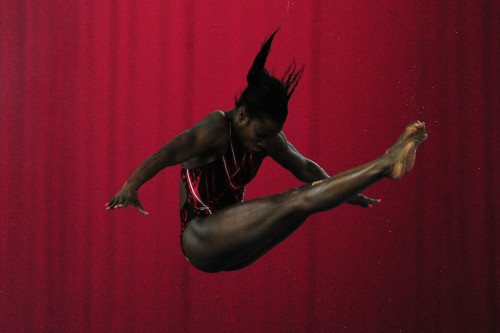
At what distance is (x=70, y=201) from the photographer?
9.37ft

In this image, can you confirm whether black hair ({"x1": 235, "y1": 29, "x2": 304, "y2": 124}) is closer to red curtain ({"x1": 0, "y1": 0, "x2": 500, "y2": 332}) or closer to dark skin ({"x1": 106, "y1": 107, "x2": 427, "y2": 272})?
dark skin ({"x1": 106, "y1": 107, "x2": 427, "y2": 272})

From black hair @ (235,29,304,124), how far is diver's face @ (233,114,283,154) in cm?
2

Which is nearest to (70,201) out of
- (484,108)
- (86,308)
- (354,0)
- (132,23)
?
(86,308)

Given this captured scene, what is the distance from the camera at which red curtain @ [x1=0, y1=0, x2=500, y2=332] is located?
2.73 metres

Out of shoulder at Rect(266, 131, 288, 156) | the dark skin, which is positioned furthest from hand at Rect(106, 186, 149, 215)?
shoulder at Rect(266, 131, 288, 156)

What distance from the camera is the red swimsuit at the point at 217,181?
1677mm

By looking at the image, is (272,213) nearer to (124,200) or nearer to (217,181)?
(217,181)

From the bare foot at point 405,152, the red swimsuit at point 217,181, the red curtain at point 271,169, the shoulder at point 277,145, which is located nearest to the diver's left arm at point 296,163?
the shoulder at point 277,145

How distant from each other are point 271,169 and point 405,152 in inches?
57.0

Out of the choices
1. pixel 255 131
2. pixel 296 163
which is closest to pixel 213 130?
pixel 255 131

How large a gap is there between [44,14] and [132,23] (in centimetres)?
53

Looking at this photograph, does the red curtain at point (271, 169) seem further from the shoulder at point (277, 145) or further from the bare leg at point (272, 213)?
the bare leg at point (272, 213)

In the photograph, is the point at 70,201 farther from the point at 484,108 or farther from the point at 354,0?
the point at 484,108

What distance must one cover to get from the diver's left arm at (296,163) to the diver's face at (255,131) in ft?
0.76
